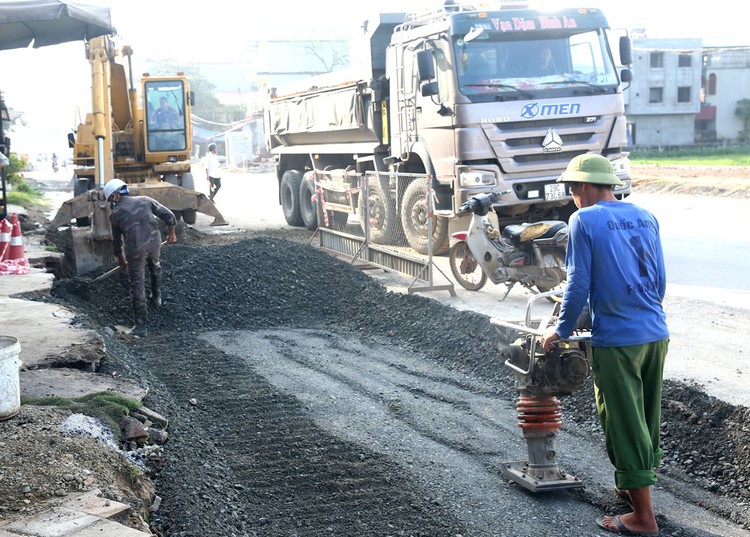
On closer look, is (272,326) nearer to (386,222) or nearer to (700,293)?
(386,222)

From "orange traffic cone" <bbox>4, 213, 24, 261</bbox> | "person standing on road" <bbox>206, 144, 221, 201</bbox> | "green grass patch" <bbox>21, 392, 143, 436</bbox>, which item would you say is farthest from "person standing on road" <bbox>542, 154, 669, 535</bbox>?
"person standing on road" <bbox>206, 144, 221, 201</bbox>

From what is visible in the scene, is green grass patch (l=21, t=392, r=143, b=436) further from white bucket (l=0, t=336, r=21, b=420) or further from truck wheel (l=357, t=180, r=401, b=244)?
truck wheel (l=357, t=180, r=401, b=244)

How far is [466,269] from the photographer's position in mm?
11000

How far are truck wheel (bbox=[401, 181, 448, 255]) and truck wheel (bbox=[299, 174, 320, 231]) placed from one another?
18.3ft

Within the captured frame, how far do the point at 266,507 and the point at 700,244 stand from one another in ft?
37.2

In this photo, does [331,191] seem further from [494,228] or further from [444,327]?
[444,327]

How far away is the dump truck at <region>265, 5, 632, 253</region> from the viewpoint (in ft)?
38.0

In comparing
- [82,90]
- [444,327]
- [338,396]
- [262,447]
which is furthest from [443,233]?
[82,90]

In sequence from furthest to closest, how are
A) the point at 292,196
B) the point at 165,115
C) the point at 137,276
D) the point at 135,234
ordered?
the point at 292,196
the point at 165,115
the point at 137,276
the point at 135,234

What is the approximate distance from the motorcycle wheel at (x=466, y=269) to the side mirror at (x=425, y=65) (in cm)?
241

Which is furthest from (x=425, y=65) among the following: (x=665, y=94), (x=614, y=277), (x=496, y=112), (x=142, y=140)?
(x=665, y=94)

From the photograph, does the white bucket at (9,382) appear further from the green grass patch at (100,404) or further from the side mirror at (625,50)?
the side mirror at (625,50)

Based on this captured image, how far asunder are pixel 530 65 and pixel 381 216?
2.99 m

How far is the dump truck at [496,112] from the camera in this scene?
38.0 ft
